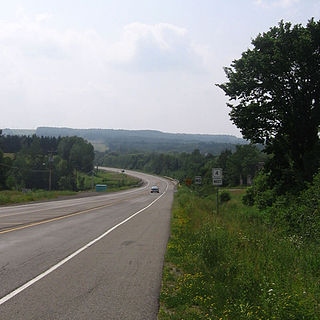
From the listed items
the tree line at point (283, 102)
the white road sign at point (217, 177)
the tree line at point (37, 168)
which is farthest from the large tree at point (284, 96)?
the tree line at point (37, 168)

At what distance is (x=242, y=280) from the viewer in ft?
22.0

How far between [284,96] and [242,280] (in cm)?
2214

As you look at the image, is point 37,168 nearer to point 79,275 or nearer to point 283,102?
point 283,102

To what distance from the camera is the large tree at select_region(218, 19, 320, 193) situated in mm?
25547

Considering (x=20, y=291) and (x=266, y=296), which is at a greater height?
(x=266, y=296)

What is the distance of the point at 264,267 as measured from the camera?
23.8ft

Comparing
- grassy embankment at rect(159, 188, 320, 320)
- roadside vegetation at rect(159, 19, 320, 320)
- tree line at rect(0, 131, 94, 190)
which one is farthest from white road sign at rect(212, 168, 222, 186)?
tree line at rect(0, 131, 94, 190)

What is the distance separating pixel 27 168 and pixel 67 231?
4513 inches

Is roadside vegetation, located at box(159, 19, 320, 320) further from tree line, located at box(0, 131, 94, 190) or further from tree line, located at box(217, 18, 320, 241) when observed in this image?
tree line, located at box(0, 131, 94, 190)

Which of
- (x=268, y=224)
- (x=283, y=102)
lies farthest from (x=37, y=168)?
(x=268, y=224)

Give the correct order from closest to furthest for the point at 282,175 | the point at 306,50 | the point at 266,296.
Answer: the point at 266,296
the point at 306,50
the point at 282,175

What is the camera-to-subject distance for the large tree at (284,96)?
1006 inches

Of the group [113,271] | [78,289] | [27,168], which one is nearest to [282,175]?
[113,271]

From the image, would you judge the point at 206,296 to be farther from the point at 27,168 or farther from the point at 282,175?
the point at 27,168
